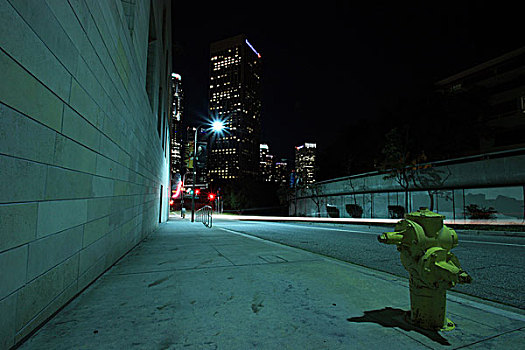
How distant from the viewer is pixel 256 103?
183625 mm

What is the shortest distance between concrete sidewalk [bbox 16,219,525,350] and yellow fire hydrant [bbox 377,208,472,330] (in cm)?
16

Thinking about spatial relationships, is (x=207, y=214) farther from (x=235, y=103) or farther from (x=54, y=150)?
(x=235, y=103)

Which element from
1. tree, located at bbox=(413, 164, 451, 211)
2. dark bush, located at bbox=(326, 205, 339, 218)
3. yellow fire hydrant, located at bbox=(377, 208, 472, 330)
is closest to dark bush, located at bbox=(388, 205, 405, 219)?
tree, located at bbox=(413, 164, 451, 211)

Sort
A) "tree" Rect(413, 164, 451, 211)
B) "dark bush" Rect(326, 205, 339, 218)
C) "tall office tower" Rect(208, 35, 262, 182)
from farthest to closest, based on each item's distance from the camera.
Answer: "tall office tower" Rect(208, 35, 262, 182) → "dark bush" Rect(326, 205, 339, 218) → "tree" Rect(413, 164, 451, 211)

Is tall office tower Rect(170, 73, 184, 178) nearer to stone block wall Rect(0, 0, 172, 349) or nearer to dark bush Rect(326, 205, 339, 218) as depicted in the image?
dark bush Rect(326, 205, 339, 218)

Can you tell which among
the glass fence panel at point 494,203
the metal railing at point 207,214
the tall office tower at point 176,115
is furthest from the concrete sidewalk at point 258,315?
the tall office tower at point 176,115

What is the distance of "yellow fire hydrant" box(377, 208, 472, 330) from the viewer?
7.12 ft

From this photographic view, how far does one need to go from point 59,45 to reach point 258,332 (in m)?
3.14

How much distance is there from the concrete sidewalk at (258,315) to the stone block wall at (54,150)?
371 millimetres

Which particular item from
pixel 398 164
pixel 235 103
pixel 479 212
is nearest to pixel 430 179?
pixel 398 164

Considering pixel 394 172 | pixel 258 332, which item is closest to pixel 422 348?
pixel 258 332

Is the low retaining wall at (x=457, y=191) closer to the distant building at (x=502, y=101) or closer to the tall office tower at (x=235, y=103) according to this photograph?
the distant building at (x=502, y=101)

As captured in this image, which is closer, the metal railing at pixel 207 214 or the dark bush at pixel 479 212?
the metal railing at pixel 207 214

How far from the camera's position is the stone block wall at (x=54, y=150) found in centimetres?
183
